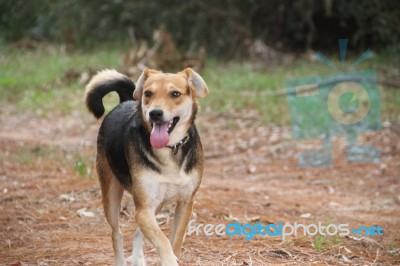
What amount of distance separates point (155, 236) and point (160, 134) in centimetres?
65

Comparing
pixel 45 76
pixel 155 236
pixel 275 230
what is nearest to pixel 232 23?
pixel 45 76

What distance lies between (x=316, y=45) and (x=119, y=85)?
550 inches

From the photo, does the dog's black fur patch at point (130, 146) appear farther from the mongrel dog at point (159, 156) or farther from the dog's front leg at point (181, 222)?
the dog's front leg at point (181, 222)

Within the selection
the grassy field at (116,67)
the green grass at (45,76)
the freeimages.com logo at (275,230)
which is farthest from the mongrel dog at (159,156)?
the green grass at (45,76)

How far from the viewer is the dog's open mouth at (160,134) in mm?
4523

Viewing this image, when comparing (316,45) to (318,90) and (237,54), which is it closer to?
(237,54)

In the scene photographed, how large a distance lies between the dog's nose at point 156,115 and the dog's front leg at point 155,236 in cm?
58

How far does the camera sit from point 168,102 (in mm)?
4547

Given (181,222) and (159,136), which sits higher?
(159,136)

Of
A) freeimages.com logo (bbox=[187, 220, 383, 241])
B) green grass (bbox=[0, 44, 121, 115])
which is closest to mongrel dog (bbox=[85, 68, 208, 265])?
freeimages.com logo (bbox=[187, 220, 383, 241])

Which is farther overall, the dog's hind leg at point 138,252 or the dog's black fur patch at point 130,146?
the dog's hind leg at point 138,252

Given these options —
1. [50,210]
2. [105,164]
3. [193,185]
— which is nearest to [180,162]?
[193,185]

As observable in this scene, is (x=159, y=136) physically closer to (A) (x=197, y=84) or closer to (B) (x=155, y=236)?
(A) (x=197, y=84)

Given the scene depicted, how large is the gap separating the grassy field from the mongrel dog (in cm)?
664
